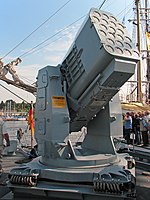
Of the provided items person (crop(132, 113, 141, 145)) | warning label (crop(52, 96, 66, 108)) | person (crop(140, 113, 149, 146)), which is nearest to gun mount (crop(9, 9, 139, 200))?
warning label (crop(52, 96, 66, 108))

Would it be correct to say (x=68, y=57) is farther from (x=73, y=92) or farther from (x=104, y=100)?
(x=104, y=100)

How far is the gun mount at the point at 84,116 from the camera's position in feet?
15.0

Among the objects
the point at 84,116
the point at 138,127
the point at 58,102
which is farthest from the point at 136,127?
the point at 58,102

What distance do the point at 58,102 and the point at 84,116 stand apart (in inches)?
28.2

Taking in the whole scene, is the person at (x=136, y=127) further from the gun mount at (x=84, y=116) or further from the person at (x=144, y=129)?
the gun mount at (x=84, y=116)

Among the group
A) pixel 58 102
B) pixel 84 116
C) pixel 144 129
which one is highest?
pixel 58 102

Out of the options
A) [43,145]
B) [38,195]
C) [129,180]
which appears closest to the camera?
[129,180]

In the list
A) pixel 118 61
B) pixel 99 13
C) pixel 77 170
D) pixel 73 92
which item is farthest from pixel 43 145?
pixel 99 13

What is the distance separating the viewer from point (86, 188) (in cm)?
461

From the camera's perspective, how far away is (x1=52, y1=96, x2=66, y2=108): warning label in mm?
5164

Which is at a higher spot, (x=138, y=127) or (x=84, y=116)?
(x=84, y=116)

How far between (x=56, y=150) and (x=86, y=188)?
921 mm

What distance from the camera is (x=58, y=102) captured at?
5211 mm

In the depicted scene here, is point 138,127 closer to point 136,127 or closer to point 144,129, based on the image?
point 136,127
